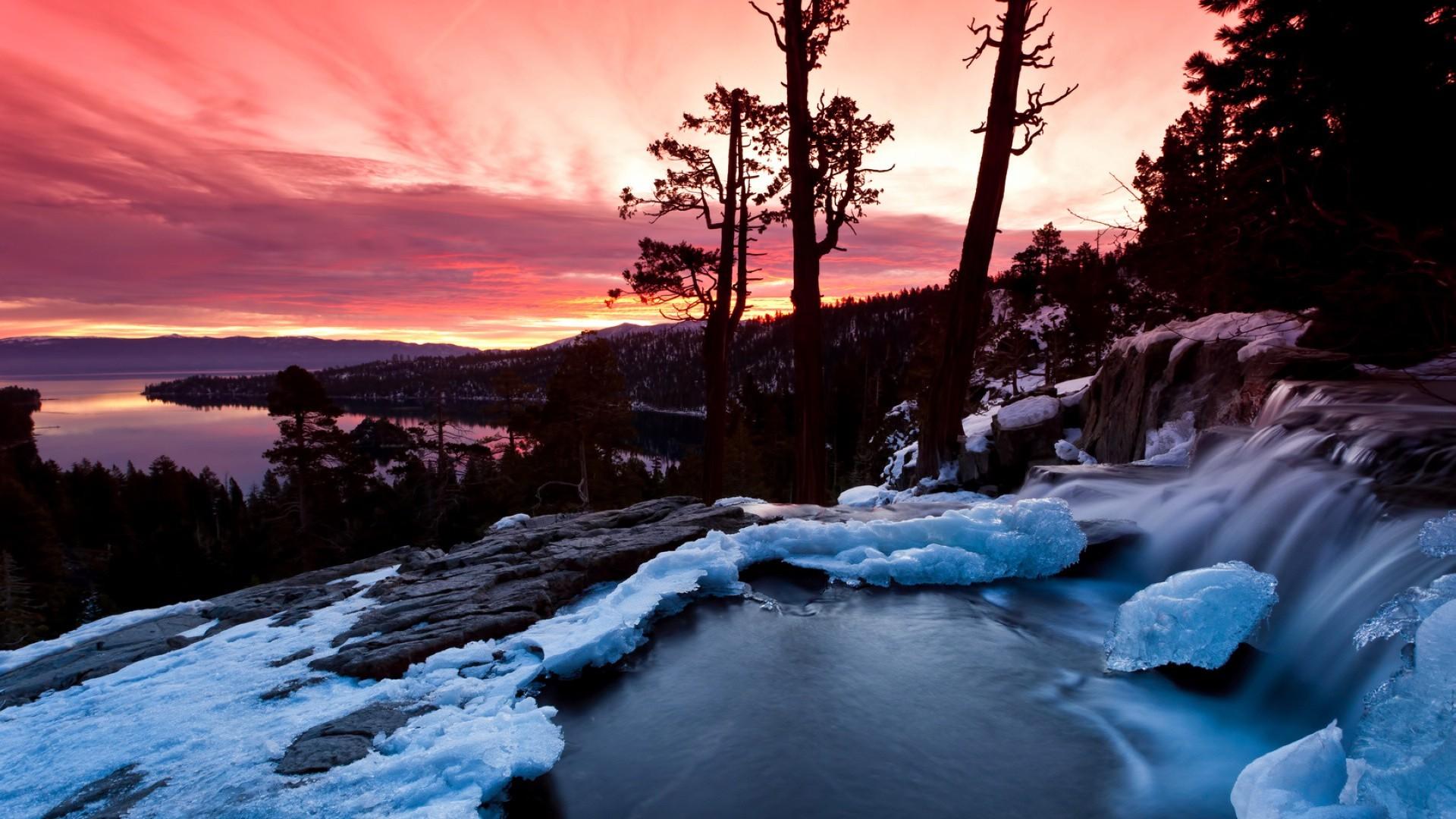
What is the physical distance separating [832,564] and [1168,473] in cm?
505

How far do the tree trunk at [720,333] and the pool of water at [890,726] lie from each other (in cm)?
1042

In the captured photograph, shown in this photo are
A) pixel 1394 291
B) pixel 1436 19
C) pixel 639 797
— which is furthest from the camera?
pixel 1436 19

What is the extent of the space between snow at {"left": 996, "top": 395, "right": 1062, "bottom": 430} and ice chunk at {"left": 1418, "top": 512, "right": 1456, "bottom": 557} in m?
9.73

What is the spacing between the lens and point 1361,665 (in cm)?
381

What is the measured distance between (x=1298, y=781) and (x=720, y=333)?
14.1 meters

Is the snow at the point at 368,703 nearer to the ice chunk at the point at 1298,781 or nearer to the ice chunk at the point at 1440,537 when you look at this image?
the ice chunk at the point at 1440,537

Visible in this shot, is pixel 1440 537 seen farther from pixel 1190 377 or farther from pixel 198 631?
pixel 198 631

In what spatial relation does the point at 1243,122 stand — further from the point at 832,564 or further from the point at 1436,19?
the point at 832,564

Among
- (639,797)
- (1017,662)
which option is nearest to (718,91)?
(1017,662)

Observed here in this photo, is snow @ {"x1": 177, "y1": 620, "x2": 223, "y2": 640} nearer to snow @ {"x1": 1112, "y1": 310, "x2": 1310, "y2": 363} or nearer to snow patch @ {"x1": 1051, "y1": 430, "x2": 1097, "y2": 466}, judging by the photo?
snow @ {"x1": 1112, "y1": 310, "x2": 1310, "y2": 363}

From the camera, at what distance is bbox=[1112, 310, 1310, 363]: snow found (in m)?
9.70

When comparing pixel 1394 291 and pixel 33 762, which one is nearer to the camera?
pixel 33 762

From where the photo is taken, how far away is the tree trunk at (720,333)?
16078 mm

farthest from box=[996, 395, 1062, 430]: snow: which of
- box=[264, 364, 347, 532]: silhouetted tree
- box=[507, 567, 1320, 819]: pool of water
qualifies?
box=[264, 364, 347, 532]: silhouetted tree
